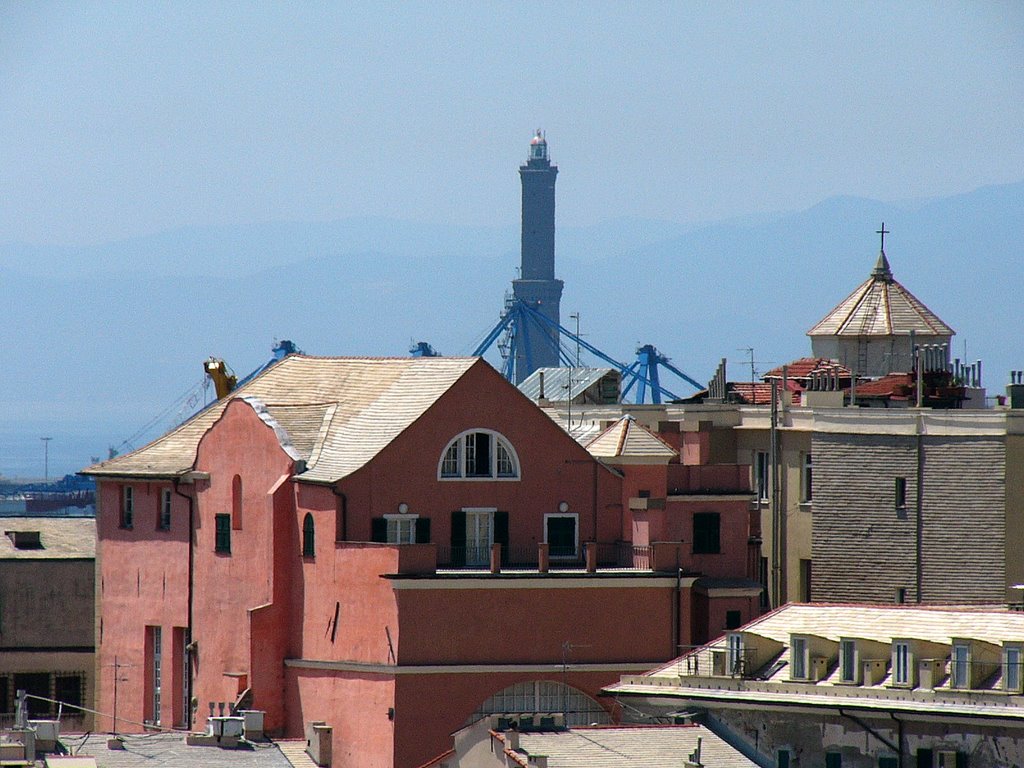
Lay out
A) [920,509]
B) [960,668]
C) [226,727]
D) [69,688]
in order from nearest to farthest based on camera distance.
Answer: [960,668] < [226,727] < [920,509] < [69,688]

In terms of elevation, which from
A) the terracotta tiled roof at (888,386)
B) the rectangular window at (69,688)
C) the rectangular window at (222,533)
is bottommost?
the rectangular window at (69,688)

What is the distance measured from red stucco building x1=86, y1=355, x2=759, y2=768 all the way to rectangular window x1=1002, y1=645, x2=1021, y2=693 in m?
15.0

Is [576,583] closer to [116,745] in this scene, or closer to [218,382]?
[116,745]

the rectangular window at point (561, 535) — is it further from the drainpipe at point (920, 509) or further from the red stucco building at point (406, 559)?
the drainpipe at point (920, 509)

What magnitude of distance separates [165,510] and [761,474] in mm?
22332

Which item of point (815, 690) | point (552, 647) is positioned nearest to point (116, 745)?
point (552, 647)

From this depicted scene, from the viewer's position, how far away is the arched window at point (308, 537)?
8431 centimetres

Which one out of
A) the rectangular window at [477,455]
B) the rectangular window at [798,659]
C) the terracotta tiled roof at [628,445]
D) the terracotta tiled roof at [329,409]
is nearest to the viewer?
the rectangular window at [798,659]

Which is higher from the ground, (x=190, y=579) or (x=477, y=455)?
(x=477, y=455)

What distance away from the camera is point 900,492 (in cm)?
9144

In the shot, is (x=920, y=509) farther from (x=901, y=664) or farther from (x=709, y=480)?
(x=901, y=664)

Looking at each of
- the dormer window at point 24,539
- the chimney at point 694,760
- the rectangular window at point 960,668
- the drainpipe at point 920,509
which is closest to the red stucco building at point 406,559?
the drainpipe at point 920,509

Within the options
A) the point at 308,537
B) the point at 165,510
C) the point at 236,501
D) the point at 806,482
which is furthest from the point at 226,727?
the point at 806,482

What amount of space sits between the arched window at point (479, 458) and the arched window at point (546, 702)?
725cm
